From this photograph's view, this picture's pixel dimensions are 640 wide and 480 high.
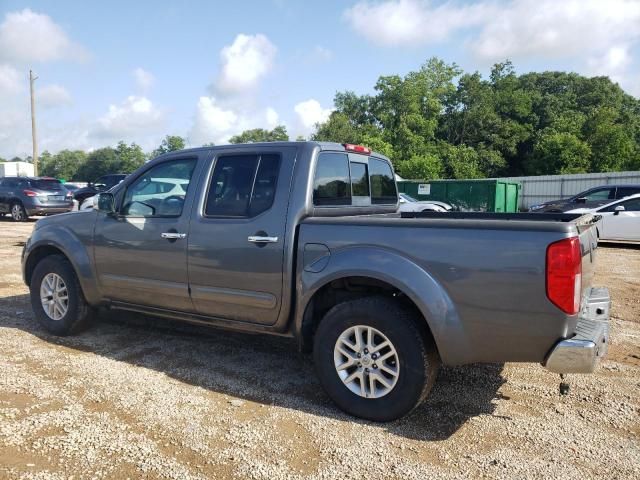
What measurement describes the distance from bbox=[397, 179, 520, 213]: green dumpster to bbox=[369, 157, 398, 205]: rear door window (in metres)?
16.7

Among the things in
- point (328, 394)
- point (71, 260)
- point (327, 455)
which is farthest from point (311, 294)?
point (71, 260)

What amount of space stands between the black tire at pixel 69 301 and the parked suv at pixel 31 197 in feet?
48.7

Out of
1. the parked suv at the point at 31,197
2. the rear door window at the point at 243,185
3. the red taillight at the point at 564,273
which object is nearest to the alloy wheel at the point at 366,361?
the red taillight at the point at 564,273

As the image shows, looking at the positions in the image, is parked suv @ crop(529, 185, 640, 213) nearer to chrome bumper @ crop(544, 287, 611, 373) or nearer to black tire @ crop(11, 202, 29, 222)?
chrome bumper @ crop(544, 287, 611, 373)

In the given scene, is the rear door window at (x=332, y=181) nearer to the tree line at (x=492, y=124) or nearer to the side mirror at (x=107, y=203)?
the side mirror at (x=107, y=203)

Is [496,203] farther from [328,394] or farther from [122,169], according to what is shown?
[122,169]

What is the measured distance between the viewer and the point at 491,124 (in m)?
48.0

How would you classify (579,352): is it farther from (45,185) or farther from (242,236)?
(45,185)

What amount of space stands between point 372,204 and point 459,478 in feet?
8.33

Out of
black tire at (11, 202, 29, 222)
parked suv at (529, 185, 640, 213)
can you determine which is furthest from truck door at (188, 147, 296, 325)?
black tire at (11, 202, 29, 222)

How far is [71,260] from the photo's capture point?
4988 millimetres

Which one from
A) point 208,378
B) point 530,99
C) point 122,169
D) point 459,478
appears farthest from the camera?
point 122,169

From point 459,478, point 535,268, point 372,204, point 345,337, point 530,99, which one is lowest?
point 459,478

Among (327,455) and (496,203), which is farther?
(496,203)
